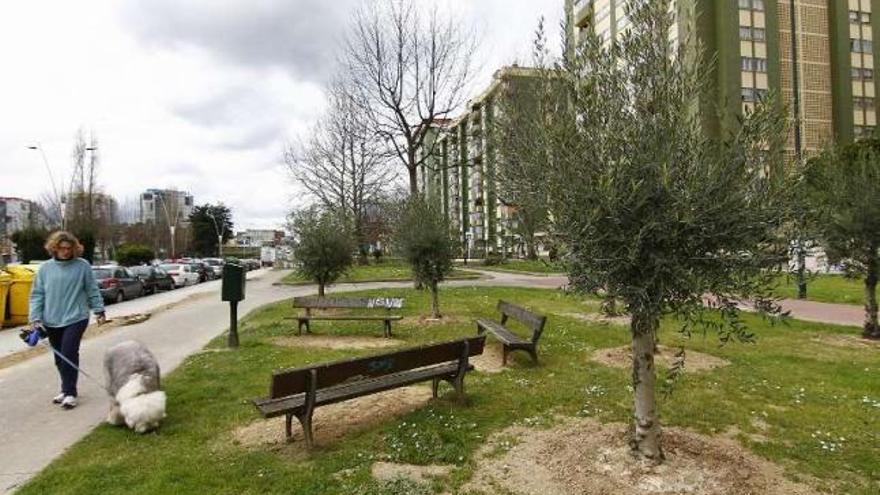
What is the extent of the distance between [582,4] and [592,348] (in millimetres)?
56618


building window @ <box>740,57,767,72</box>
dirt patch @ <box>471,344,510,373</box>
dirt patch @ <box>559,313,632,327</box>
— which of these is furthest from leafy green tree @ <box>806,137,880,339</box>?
building window @ <box>740,57,767,72</box>

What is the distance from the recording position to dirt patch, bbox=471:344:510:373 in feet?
26.0

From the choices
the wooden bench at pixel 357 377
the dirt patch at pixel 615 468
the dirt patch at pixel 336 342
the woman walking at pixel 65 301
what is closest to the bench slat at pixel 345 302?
the dirt patch at pixel 336 342

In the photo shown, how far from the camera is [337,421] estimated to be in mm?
5750

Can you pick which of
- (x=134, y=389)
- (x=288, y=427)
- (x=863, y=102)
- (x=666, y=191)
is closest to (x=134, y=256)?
(x=134, y=389)

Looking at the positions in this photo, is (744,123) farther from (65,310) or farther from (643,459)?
(65,310)

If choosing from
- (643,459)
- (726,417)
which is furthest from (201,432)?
(726,417)

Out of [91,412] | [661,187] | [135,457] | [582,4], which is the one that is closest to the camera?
[661,187]

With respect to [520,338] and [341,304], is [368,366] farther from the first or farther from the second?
[341,304]

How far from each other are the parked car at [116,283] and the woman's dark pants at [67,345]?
17848mm

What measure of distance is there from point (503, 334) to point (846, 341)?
647cm

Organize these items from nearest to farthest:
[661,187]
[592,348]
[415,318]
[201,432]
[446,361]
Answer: [661,187] < [201,432] < [446,361] < [592,348] < [415,318]

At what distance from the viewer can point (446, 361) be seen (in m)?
6.12

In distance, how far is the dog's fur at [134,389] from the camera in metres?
5.65
